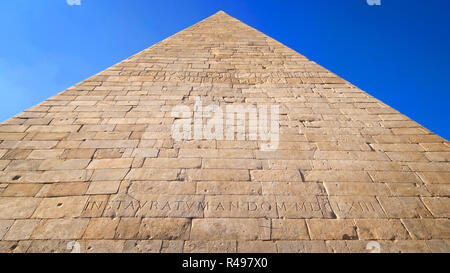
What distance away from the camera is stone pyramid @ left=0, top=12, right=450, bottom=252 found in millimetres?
2189

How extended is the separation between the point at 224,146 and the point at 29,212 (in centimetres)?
249

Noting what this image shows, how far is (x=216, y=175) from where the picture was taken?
110 inches

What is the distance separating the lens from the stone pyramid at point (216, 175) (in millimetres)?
2189

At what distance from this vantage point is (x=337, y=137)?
3.42 m

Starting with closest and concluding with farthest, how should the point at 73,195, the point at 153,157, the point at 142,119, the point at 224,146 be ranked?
the point at 73,195
the point at 153,157
the point at 224,146
the point at 142,119

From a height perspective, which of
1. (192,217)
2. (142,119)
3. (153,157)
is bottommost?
(192,217)

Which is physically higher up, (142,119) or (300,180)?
(142,119)

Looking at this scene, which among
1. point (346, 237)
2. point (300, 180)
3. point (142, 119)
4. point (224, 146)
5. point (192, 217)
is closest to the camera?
point (346, 237)

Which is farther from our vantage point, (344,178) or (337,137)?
(337,137)
